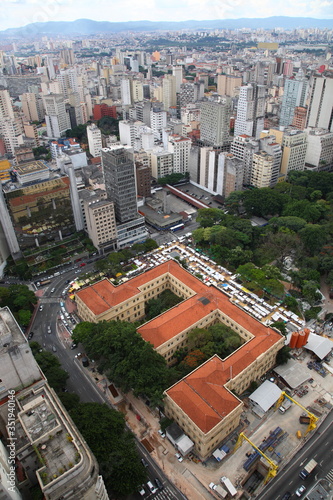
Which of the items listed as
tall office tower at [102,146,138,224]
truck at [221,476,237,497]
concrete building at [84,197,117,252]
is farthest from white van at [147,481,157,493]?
tall office tower at [102,146,138,224]

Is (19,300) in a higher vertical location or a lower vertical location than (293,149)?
lower

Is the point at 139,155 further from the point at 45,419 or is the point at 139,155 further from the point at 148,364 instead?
the point at 45,419

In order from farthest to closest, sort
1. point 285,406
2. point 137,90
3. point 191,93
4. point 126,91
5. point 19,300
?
point 191,93, point 137,90, point 126,91, point 19,300, point 285,406

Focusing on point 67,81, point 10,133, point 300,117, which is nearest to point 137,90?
point 67,81

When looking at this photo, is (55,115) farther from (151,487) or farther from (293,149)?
(151,487)

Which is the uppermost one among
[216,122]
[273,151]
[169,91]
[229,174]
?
[216,122]

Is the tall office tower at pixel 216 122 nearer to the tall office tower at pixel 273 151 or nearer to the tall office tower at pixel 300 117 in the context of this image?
the tall office tower at pixel 273 151
